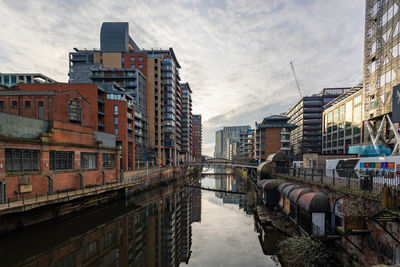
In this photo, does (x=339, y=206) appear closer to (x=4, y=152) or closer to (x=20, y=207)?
(x=20, y=207)

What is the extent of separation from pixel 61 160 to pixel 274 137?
7904cm

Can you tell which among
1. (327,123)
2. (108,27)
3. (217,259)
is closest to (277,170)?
(217,259)

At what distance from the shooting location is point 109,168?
40.5m

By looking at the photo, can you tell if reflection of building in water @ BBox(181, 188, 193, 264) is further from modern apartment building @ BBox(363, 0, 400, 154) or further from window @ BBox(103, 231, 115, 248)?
modern apartment building @ BBox(363, 0, 400, 154)

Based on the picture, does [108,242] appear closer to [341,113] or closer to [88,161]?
[88,161]

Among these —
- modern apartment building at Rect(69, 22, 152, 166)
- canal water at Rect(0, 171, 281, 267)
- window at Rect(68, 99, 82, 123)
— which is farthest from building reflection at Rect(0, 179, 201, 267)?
modern apartment building at Rect(69, 22, 152, 166)

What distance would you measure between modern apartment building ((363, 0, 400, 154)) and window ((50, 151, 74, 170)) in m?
55.8

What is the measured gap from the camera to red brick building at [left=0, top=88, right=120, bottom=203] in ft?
77.1

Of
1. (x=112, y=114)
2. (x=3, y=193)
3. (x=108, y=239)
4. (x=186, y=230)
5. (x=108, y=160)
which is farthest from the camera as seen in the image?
(x=112, y=114)

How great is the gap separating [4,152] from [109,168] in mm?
19183

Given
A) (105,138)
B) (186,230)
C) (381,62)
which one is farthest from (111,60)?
(381,62)

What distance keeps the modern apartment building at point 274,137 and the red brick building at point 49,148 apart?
65335 mm

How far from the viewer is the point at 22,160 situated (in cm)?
2452

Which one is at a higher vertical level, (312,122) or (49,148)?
(312,122)
